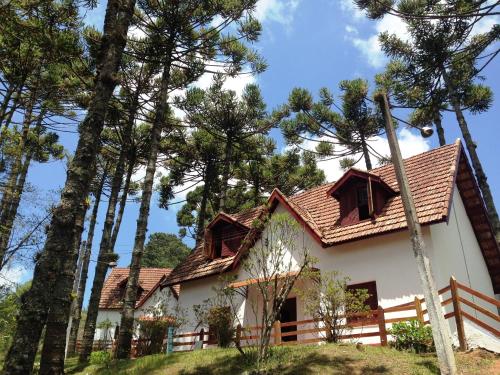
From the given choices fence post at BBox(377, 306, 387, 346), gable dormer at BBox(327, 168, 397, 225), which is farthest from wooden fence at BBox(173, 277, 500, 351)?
gable dormer at BBox(327, 168, 397, 225)

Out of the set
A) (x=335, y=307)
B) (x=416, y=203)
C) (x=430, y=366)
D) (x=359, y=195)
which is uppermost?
(x=359, y=195)

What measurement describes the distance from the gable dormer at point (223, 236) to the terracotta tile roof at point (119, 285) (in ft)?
50.4

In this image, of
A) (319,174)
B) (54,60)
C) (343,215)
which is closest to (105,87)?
(54,60)

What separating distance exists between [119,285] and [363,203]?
24944 mm

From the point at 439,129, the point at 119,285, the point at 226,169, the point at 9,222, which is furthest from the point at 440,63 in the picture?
the point at 119,285

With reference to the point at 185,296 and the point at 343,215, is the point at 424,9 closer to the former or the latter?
the point at 343,215

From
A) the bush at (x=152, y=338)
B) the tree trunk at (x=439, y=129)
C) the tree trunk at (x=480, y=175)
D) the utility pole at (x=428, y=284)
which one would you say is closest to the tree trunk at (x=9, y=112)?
the bush at (x=152, y=338)

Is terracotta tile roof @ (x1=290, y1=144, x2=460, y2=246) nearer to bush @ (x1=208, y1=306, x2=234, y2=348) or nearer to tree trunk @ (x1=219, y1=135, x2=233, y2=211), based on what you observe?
bush @ (x1=208, y1=306, x2=234, y2=348)

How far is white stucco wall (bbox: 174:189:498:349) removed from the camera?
1182cm

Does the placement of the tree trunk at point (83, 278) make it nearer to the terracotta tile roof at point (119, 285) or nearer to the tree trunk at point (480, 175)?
the terracotta tile roof at point (119, 285)

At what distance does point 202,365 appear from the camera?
10.7 metres

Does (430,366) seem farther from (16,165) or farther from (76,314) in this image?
(76,314)

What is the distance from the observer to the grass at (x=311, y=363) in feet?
27.6

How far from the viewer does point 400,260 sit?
40.1ft
